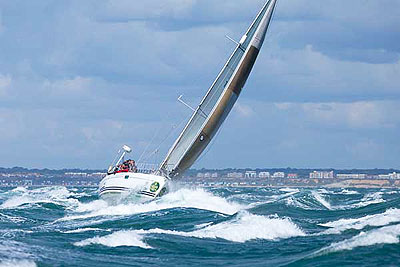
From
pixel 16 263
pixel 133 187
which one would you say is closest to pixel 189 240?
pixel 16 263

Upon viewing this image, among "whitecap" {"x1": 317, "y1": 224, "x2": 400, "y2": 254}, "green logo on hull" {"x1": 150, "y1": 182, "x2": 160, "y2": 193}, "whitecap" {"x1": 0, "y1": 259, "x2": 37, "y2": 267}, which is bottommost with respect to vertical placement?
"whitecap" {"x1": 0, "y1": 259, "x2": 37, "y2": 267}

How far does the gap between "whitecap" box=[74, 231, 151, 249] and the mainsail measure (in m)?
22.4

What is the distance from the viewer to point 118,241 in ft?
108

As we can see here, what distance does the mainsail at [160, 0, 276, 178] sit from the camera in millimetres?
57531

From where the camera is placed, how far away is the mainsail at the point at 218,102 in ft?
189

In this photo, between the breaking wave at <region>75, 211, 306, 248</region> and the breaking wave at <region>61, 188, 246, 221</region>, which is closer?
the breaking wave at <region>75, 211, 306, 248</region>

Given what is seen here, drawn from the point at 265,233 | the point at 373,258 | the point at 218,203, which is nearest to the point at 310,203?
the point at 218,203

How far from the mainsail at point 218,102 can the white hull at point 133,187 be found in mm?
4038

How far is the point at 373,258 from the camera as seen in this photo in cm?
2789

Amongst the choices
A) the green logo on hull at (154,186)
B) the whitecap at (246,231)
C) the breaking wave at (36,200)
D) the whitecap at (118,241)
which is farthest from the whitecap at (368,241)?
the breaking wave at (36,200)

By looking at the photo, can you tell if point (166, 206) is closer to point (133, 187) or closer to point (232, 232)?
point (133, 187)

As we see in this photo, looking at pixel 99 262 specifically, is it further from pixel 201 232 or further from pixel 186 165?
pixel 186 165

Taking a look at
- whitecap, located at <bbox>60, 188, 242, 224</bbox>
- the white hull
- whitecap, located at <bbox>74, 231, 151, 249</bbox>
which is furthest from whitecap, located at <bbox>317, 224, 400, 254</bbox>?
the white hull

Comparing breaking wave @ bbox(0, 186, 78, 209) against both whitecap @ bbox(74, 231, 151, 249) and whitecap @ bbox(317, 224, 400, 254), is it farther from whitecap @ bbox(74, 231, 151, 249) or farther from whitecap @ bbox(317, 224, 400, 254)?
whitecap @ bbox(317, 224, 400, 254)
